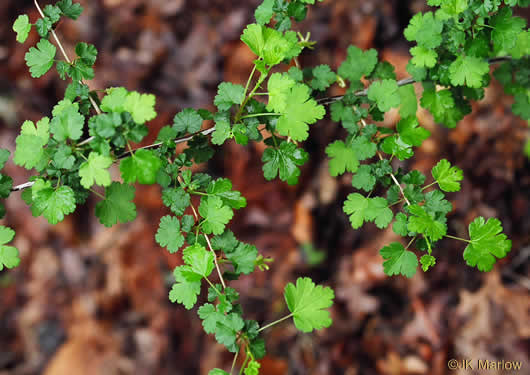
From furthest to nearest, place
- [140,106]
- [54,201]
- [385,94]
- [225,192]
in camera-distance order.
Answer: [385,94], [225,192], [54,201], [140,106]

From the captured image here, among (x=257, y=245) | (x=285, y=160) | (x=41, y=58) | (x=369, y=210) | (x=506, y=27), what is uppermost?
(x=41, y=58)

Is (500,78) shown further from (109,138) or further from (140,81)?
(140,81)

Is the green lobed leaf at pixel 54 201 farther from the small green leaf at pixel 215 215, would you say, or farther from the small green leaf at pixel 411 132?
the small green leaf at pixel 411 132

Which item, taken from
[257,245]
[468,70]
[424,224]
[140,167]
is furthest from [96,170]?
[257,245]

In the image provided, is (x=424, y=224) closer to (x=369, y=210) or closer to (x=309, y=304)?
(x=369, y=210)

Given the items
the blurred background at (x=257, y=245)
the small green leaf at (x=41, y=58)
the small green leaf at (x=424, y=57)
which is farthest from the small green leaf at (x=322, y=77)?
the blurred background at (x=257, y=245)
